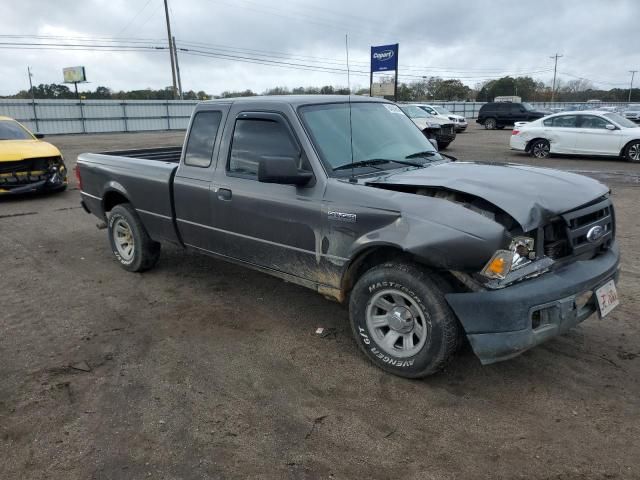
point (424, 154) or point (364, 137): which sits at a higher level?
point (364, 137)

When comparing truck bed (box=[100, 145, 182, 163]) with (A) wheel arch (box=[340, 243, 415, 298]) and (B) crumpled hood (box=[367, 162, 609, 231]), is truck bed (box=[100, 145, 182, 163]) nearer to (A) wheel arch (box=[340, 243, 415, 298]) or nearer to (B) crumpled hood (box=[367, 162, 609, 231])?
(A) wheel arch (box=[340, 243, 415, 298])

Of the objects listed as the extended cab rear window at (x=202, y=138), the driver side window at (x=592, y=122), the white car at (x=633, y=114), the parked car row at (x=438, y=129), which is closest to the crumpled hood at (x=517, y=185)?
the extended cab rear window at (x=202, y=138)

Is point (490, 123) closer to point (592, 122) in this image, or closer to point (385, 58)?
point (385, 58)

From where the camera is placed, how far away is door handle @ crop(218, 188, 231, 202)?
447cm

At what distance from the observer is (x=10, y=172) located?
1005 centimetres

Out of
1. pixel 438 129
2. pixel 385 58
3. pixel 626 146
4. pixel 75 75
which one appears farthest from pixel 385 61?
pixel 75 75

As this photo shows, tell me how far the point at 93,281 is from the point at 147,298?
94cm

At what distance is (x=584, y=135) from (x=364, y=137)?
14062 mm

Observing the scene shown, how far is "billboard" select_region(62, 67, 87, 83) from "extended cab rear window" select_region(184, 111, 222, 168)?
51398 mm

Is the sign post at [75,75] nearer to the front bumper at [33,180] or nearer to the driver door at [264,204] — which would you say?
the front bumper at [33,180]

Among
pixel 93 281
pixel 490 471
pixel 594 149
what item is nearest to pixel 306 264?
pixel 490 471

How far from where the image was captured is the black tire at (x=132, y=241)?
225 inches

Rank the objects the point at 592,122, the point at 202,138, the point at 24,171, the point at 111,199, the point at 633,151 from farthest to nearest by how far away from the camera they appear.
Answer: the point at 592,122 < the point at 633,151 < the point at 24,171 < the point at 111,199 < the point at 202,138

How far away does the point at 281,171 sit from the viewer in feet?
12.0
